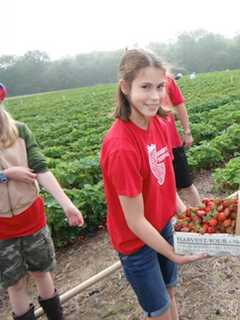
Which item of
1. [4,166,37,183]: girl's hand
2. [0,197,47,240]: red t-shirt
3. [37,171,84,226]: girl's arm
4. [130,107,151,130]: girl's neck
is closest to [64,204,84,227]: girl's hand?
[37,171,84,226]: girl's arm

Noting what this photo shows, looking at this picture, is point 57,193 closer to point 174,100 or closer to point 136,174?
point 136,174

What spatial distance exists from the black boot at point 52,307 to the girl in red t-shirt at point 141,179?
3.29 feet

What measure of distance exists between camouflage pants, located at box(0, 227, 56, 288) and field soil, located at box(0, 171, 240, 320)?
80 cm

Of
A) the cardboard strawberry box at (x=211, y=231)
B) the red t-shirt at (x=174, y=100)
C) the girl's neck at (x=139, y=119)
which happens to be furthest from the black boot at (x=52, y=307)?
the red t-shirt at (x=174, y=100)

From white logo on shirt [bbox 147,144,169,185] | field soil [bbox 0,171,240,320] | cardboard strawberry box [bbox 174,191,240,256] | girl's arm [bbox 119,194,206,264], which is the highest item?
white logo on shirt [bbox 147,144,169,185]

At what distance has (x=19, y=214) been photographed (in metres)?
2.83

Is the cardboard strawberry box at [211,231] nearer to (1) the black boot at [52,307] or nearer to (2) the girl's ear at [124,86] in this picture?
(2) the girl's ear at [124,86]

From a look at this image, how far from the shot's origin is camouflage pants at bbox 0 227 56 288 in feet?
9.29

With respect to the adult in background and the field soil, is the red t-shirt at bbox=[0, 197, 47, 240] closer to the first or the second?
the adult in background

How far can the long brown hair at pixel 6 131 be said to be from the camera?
2713 millimetres

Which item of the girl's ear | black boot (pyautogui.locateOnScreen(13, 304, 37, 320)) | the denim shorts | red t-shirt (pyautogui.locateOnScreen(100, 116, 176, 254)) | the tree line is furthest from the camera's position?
the tree line

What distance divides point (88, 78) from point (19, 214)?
8050cm

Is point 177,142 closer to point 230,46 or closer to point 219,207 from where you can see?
point 219,207

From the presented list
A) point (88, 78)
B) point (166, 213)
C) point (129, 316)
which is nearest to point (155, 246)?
point (166, 213)
